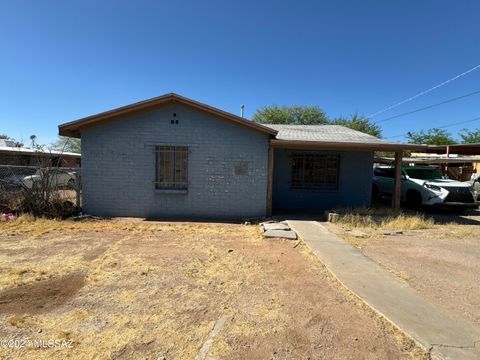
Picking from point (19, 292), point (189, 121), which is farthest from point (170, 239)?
point (189, 121)

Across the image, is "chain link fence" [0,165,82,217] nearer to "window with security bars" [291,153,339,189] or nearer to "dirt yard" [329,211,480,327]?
"window with security bars" [291,153,339,189]

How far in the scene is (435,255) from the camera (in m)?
6.59

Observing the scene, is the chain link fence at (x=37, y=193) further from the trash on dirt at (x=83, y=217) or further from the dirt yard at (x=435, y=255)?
the dirt yard at (x=435, y=255)

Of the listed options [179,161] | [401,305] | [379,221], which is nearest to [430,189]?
[379,221]

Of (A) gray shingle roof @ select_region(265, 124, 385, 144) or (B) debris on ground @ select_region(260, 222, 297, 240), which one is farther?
(A) gray shingle roof @ select_region(265, 124, 385, 144)

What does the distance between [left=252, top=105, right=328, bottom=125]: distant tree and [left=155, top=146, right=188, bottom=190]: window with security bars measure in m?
26.6

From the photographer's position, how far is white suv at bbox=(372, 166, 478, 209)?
11.6 m

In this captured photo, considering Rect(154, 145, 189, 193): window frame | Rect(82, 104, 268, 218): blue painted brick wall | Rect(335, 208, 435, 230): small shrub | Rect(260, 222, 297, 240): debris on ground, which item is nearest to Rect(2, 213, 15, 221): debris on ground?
Rect(82, 104, 268, 218): blue painted brick wall

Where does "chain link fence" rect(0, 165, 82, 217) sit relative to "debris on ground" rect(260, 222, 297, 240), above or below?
above

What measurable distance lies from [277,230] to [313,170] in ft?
15.7

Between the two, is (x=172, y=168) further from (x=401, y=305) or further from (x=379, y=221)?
(x=401, y=305)

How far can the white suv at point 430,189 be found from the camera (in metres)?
11.6

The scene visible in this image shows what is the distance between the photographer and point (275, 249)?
22.1ft

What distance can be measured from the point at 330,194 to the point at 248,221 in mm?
4113
